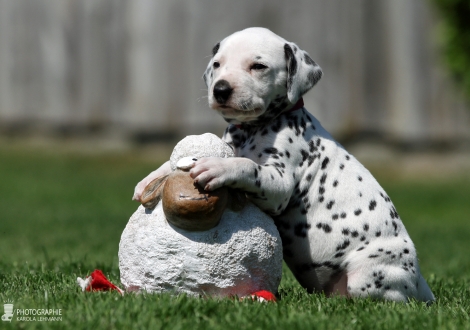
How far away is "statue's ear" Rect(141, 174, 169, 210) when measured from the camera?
171 inches

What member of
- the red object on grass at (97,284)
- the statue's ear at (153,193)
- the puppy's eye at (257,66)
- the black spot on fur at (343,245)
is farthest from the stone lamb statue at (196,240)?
the puppy's eye at (257,66)

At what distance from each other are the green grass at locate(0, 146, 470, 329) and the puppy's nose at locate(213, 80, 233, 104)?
1.29 m

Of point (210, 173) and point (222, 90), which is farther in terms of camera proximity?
point (222, 90)

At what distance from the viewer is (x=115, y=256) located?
695 centimetres

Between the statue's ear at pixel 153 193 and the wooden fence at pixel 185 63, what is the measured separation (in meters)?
9.49

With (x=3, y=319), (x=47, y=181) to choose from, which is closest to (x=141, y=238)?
(x=3, y=319)

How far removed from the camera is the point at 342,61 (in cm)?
1415

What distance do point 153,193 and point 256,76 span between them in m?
1.03

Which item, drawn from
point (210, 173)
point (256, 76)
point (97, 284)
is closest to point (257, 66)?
point (256, 76)

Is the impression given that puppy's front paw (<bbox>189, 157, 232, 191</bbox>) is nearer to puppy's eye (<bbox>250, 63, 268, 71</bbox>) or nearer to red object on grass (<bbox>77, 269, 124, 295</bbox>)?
puppy's eye (<bbox>250, 63, 268, 71</bbox>)

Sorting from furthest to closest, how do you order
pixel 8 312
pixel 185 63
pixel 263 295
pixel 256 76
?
pixel 185 63 → pixel 256 76 → pixel 263 295 → pixel 8 312

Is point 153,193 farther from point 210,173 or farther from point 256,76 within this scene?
point 256,76

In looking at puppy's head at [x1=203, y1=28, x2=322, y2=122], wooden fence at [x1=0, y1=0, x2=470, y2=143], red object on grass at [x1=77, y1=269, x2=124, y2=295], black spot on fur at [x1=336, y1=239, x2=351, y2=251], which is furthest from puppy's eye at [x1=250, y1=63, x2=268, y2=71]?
wooden fence at [x1=0, y1=0, x2=470, y2=143]

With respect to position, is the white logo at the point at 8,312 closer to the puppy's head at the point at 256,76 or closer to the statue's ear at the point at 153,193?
the statue's ear at the point at 153,193
